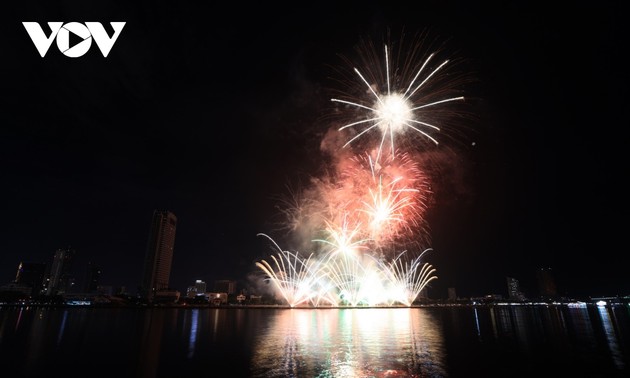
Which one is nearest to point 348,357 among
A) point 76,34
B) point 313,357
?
point 313,357

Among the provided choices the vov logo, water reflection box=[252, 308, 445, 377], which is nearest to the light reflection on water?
water reflection box=[252, 308, 445, 377]

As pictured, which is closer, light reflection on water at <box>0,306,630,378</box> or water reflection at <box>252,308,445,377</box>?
water reflection at <box>252,308,445,377</box>

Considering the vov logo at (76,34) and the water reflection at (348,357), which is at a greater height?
the vov logo at (76,34)

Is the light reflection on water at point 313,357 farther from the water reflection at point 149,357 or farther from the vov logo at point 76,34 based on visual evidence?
the vov logo at point 76,34

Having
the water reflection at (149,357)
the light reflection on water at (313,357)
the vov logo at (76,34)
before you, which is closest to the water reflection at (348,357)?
the light reflection on water at (313,357)

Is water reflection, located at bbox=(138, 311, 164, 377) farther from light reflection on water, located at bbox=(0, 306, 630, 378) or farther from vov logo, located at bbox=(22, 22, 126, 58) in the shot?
vov logo, located at bbox=(22, 22, 126, 58)

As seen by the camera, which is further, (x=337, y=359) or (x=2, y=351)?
(x=2, y=351)

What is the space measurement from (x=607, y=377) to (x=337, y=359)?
15950 millimetres

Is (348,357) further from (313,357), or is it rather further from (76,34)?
(76,34)

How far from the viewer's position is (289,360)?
73.0 ft

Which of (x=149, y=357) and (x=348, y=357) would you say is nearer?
(x=348, y=357)

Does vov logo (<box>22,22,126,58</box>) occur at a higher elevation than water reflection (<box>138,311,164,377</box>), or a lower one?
higher

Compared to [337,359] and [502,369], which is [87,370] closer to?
[337,359]

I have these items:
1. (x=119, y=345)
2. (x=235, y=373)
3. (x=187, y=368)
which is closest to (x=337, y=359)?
(x=235, y=373)
